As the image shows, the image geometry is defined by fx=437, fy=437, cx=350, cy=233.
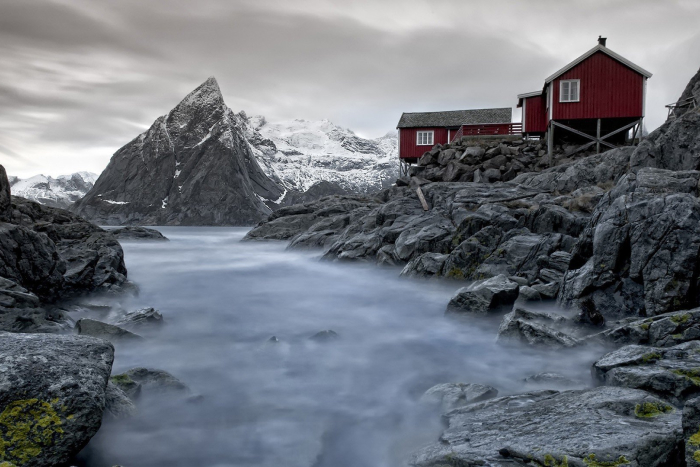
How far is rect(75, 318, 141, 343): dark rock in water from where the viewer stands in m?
7.92

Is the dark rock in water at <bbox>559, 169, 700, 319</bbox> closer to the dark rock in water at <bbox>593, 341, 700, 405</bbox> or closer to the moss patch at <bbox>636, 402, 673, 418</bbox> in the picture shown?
the dark rock in water at <bbox>593, 341, 700, 405</bbox>

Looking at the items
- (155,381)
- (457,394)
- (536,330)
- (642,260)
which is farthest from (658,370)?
(155,381)

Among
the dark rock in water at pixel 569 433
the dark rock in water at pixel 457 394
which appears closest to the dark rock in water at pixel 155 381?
the dark rock in water at pixel 457 394

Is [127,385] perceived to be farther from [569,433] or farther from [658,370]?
[658,370]

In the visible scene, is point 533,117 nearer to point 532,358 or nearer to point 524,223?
point 524,223

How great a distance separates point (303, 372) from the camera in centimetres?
689

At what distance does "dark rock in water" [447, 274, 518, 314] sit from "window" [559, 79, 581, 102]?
80.3ft

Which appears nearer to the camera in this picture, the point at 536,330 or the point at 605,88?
the point at 536,330

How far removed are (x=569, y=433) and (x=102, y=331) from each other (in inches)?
303

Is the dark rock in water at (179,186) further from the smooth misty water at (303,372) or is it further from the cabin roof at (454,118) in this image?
the smooth misty water at (303,372)

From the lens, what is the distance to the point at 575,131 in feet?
97.0

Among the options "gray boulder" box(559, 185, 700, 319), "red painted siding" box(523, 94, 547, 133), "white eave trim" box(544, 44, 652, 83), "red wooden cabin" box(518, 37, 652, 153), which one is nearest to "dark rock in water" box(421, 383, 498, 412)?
"gray boulder" box(559, 185, 700, 319)

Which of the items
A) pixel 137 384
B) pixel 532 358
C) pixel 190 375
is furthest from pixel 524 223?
pixel 137 384

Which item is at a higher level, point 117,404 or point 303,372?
point 117,404
